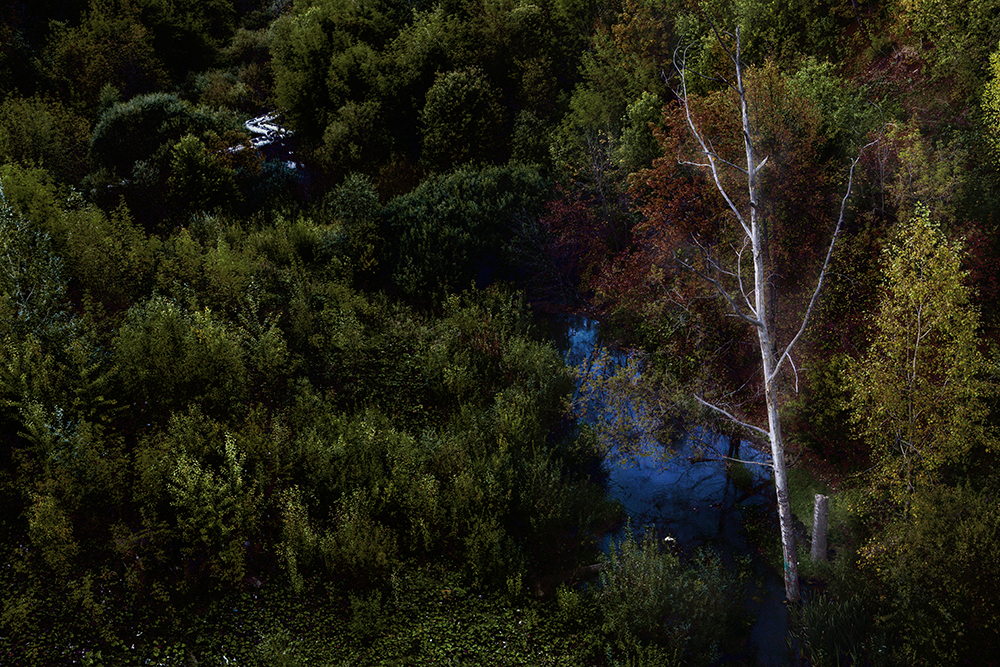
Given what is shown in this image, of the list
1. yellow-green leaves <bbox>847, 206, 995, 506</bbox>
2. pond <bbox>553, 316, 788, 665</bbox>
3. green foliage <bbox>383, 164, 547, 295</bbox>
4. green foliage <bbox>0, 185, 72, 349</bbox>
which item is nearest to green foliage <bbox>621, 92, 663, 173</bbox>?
green foliage <bbox>383, 164, 547, 295</bbox>

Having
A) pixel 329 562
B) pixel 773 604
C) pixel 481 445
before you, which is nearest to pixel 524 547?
pixel 481 445

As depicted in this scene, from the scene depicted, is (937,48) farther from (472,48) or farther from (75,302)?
(75,302)

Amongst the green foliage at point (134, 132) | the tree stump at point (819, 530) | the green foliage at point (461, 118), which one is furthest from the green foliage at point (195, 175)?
the tree stump at point (819, 530)

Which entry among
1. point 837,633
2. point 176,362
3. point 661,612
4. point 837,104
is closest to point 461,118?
point 837,104

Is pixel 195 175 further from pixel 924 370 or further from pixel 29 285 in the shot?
pixel 924 370

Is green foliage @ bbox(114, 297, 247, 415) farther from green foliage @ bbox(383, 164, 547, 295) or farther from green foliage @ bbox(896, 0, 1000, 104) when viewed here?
green foliage @ bbox(896, 0, 1000, 104)

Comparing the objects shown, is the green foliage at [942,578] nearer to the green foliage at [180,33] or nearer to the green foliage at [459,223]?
the green foliage at [459,223]
